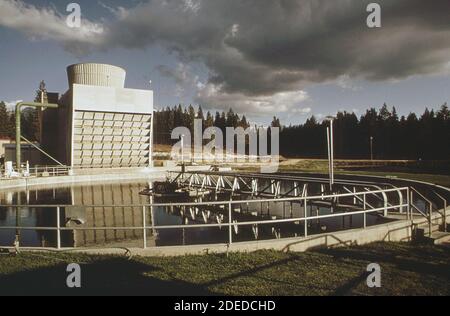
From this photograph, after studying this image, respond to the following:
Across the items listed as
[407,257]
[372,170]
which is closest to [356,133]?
A: [372,170]

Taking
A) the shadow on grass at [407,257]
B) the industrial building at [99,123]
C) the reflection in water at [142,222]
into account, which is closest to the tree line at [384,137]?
the industrial building at [99,123]

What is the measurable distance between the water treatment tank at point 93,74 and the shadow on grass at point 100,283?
52271mm

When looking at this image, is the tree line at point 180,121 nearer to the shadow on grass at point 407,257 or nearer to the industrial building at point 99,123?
the industrial building at point 99,123

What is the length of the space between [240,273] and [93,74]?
178 feet

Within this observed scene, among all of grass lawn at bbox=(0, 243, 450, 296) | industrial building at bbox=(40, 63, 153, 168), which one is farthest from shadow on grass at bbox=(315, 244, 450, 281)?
industrial building at bbox=(40, 63, 153, 168)

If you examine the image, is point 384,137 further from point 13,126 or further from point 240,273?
point 13,126

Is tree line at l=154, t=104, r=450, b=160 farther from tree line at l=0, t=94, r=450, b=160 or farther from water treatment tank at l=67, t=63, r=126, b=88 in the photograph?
water treatment tank at l=67, t=63, r=126, b=88

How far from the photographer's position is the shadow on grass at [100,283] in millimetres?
5445

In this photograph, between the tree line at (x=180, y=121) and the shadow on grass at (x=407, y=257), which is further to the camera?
the tree line at (x=180, y=121)

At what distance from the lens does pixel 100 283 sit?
580 centimetres

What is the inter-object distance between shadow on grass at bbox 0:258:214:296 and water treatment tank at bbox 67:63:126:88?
52271mm

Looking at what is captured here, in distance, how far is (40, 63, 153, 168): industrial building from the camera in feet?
150

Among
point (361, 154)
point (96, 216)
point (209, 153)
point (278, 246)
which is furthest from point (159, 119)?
point (278, 246)

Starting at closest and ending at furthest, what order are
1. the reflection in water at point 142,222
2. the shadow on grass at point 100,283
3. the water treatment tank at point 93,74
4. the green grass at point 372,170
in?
1. the shadow on grass at point 100,283
2. the reflection in water at point 142,222
3. the green grass at point 372,170
4. the water treatment tank at point 93,74
